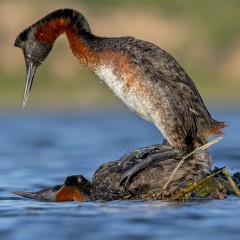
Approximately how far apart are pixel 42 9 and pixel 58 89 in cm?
1007

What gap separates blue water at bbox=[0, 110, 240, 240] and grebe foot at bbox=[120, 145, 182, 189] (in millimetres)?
540

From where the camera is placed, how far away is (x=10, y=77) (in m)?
43.3

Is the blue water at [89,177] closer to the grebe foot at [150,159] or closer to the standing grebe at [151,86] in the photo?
the grebe foot at [150,159]

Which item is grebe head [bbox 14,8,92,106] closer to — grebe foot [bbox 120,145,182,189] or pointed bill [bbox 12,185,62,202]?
grebe foot [bbox 120,145,182,189]

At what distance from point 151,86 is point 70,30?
128cm

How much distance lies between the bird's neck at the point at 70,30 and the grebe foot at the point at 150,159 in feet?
4.32

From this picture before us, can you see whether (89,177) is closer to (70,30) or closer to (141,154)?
(141,154)

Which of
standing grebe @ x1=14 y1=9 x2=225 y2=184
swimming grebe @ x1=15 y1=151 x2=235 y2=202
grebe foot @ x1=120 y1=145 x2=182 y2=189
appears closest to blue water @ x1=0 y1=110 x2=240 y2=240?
swimming grebe @ x1=15 y1=151 x2=235 y2=202

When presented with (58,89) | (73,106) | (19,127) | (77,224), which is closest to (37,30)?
(77,224)

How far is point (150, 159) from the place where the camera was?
1209 cm

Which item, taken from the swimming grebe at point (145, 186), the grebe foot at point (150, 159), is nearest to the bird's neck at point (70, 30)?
the grebe foot at point (150, 159)

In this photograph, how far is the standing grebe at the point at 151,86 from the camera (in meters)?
12.1

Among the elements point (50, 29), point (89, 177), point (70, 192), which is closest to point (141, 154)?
point (70, 192)

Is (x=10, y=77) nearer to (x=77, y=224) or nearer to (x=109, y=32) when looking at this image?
(x=109, y=32)
